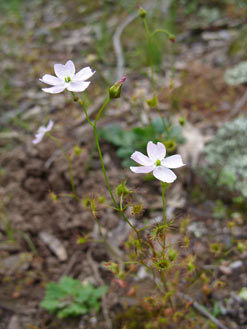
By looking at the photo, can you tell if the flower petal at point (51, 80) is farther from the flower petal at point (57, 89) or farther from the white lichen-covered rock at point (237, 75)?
the white lichen-covered rock at point (237, 75)

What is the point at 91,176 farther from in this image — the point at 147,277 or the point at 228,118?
the point at 228,118

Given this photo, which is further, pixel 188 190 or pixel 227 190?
pixel 188 190

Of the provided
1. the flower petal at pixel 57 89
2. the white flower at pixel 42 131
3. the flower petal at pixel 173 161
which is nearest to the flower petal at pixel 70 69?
the flower petal at pixel 57 89

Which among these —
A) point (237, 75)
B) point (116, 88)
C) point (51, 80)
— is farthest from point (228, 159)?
point (51, 80)

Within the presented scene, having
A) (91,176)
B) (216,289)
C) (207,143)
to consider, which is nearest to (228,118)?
(207,143)

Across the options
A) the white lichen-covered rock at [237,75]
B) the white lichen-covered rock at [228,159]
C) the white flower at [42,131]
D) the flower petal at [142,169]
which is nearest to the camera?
the flower petal at [142,169]

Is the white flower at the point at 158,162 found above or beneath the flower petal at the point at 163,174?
above
